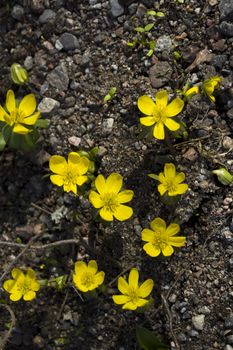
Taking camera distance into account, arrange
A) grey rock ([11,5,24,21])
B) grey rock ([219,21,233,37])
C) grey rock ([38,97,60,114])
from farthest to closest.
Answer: grey rock ([11,5,24,21]) < grey rock ([38,97,60,114]) < grey rock ([219,21,233,37])

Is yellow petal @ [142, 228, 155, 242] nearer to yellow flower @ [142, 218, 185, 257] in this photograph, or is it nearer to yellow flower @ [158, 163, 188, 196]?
yellow flower @ [142, 218, 185, 257]

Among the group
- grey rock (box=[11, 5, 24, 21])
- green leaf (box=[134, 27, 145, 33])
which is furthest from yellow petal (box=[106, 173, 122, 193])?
grey rock (box=[11, 5, 24, 21])

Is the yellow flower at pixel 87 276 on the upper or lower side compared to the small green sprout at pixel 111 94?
lower

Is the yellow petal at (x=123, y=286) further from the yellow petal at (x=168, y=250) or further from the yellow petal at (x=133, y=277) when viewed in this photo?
the yellow petal at (x=168, y=250)

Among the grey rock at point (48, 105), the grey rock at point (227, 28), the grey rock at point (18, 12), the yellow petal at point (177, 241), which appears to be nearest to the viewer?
the yellow petal at point (177, 241)

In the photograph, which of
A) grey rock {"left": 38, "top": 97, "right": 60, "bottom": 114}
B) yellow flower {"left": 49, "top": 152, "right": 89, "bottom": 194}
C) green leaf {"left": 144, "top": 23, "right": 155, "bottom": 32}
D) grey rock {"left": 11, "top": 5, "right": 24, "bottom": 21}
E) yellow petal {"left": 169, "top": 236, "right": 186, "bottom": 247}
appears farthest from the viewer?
→ grey rock {"left": 11, "top": 5, "right": 24, "bottom": 21}

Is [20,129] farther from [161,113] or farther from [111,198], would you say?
[161,113]

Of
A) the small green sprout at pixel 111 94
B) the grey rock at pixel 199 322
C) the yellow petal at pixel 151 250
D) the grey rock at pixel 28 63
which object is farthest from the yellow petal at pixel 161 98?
the grey rock at pixel 199 322
